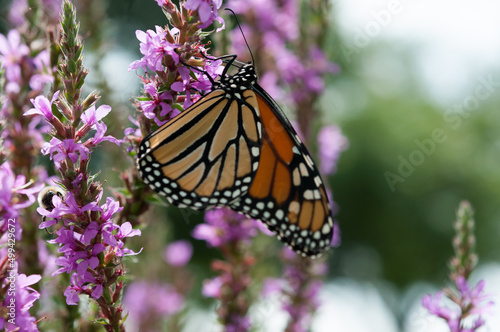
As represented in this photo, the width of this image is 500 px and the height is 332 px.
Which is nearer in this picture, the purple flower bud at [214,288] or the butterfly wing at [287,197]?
the butterfly wing at [287,197]

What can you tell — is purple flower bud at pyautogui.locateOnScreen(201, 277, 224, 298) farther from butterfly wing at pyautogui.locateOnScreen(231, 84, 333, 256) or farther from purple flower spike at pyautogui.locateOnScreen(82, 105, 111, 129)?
purple flower spike at pyautogui.locateOnScreen(82, 105, 111, 129)

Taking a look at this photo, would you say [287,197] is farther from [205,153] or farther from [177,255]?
[177,255]

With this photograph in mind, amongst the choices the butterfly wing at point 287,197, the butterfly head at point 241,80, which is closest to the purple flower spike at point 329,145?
the butterfly wing at point 287,197

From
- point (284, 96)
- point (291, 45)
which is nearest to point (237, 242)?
point (284, 96)

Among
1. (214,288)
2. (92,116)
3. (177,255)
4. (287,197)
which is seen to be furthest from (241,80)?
(177,255)

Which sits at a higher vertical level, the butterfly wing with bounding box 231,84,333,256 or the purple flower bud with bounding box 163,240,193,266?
the butterfly wing with bounding box 231,84,333,256

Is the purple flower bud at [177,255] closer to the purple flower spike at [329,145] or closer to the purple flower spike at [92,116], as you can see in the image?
the purple flower spike at [329,145]

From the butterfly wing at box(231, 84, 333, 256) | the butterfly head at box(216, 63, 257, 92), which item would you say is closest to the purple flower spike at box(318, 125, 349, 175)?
the butterfly wing at box(231, 84, 333, 256)

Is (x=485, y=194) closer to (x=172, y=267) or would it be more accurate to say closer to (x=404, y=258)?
(x=404, y=258)
